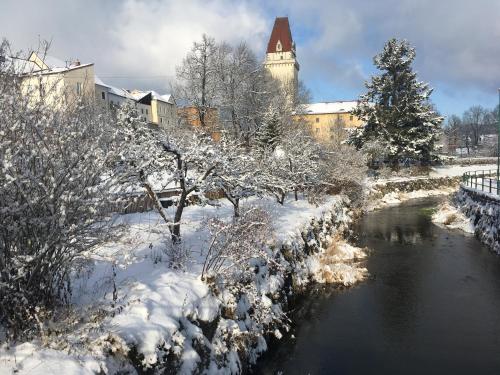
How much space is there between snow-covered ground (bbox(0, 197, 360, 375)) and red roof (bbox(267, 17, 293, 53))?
3029 inches

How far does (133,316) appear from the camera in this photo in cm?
635

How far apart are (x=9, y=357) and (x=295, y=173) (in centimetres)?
1894

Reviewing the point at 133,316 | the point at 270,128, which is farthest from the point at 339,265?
the point at 270,128

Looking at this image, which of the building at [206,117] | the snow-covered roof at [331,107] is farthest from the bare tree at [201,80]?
the snow-covered roof at [331,107]

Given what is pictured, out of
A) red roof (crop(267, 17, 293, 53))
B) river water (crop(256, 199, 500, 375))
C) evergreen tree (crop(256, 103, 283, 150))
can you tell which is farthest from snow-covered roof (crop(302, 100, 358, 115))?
river water (crop(256, 199, 500, 375))

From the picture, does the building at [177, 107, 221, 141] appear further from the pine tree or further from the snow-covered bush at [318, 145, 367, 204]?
the pine tree

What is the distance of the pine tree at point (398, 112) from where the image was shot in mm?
42750

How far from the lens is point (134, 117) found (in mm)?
11938

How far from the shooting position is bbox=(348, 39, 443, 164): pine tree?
4275 cm

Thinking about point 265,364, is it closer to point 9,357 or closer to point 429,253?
point 9,357

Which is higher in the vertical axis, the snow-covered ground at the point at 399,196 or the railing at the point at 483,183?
the railing at the point at 483,183

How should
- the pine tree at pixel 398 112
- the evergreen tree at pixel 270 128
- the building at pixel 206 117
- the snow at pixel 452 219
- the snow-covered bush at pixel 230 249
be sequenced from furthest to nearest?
1. the pine tree at pixel 398 112
2. the evergreen tree at pixel 270 128
3. the building at pixel 206 117
4. the snow at pixel 452 219
5. the snow-covered bush at pixel 230 249

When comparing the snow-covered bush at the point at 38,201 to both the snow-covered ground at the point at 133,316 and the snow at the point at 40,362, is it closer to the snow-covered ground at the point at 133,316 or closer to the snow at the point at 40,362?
the snow at the point at 40,362

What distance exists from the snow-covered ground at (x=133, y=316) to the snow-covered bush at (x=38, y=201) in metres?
0.46
